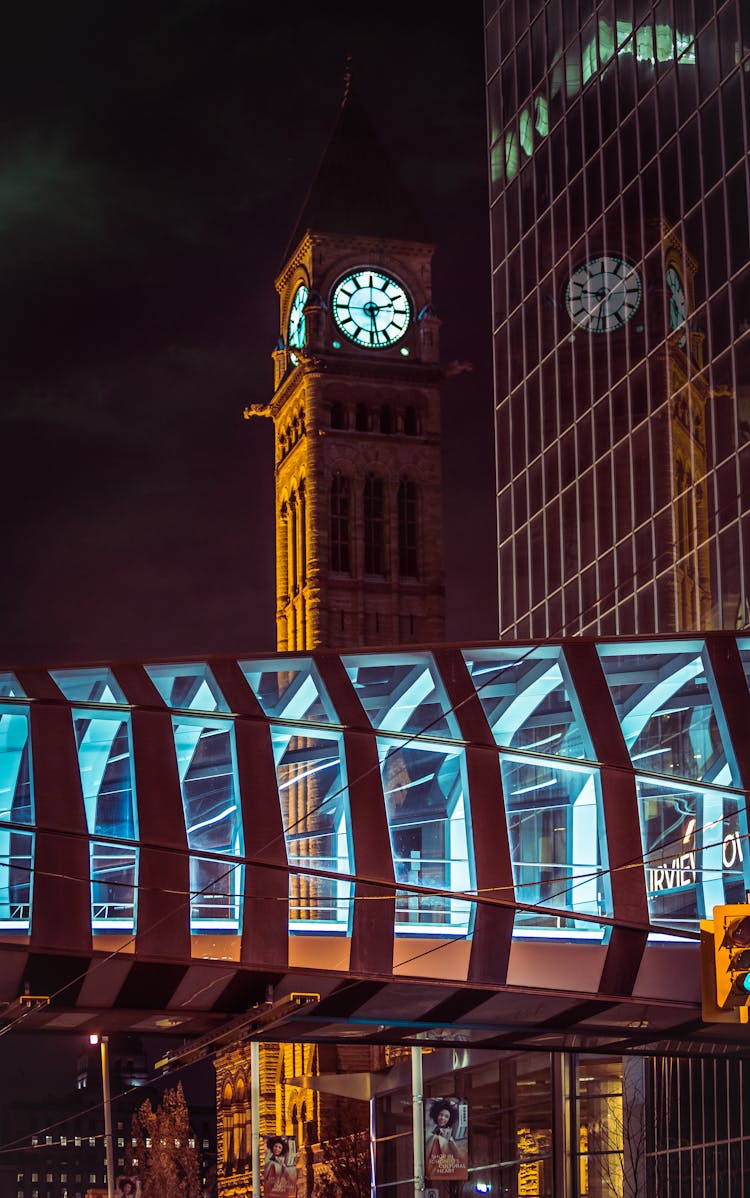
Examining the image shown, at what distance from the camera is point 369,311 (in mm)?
122750

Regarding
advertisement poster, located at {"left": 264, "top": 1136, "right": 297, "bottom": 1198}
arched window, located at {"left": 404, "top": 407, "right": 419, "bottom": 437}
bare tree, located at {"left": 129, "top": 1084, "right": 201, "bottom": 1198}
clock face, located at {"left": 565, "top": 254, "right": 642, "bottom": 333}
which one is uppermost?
arched window, located at {"left": 404, "top": 407, "right": 419, "bottom": 437}

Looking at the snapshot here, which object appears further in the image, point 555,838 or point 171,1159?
point 171,1159

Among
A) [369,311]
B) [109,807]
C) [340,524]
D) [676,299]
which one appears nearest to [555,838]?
[109,807]

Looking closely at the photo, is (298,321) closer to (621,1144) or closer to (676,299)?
(676,299)

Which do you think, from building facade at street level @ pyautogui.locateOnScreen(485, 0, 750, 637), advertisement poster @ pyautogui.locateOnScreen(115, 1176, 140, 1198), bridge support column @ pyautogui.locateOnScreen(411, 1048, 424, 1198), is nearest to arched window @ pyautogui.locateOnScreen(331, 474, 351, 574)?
building facade at street level @ pyautogui.locateOnScreen(485, 0, 750, 637)

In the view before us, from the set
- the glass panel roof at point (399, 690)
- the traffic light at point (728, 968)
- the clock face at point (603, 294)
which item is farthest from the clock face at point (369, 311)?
the traffic light at point (728, 968)

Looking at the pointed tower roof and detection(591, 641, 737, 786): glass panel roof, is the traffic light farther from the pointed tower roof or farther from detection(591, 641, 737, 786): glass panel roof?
the pointed tower roof

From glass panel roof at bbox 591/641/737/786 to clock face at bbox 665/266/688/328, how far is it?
68.1 feet

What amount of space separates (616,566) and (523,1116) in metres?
15.6

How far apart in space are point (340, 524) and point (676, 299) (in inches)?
2736

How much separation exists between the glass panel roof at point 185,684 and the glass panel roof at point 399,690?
2249 millimetres

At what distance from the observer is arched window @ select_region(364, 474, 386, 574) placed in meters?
120

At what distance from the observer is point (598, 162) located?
57.4 metres

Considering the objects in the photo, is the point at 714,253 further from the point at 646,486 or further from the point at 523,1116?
the point at 523,1116
